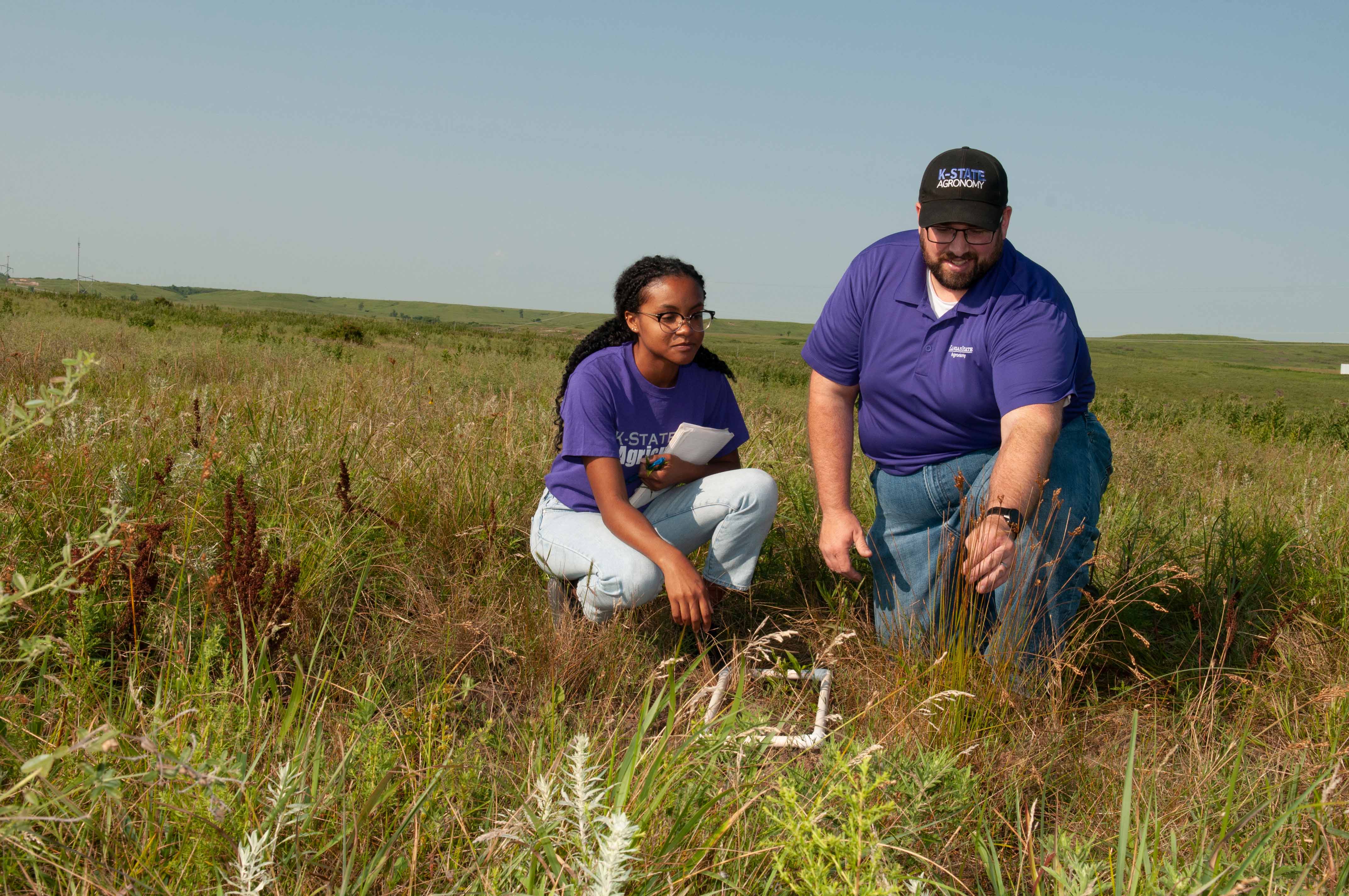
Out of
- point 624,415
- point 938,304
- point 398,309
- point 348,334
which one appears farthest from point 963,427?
point 398,309

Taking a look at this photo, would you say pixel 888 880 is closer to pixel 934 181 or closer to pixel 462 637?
pixel 462 637

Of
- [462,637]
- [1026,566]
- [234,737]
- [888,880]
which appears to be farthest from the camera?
[462,637]

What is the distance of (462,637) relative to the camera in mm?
2693

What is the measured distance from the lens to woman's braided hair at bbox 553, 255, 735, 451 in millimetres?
3055

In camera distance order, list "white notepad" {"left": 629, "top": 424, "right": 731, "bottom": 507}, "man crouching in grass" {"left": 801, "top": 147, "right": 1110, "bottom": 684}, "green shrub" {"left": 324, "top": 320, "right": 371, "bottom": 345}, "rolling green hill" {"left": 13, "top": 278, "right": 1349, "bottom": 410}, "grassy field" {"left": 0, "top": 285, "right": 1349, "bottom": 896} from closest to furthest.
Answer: "grassy field" {"left": 0, "top": 285, "right": 1349, "bottom": 896}
"man crouching in grass" {"left": 801, "top": 147, "right": 1110, "bottom": 684}
"white notepad" {"left": 629, "top": 424, "right": 731, "bottom": 507}
"green shrub" {"left": 324, "top": 320, "right": 371, "bottom": 345}
"rolling green hill" {"left": 13, "top": 278, "right": 1349, "bottom": 410}

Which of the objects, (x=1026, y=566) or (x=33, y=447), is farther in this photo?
(x=33, y=447)

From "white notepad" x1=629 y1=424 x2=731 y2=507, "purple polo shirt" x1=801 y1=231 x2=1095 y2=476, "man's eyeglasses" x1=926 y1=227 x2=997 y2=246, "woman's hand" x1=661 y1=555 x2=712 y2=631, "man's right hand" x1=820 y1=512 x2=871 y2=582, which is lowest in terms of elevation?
"woman's hand" x1=661 y1=555 x2=712 y2=631

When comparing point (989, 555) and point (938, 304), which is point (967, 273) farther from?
point (989, 555)

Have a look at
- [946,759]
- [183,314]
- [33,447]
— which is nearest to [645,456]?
[946,759]

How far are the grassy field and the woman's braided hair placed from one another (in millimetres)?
673

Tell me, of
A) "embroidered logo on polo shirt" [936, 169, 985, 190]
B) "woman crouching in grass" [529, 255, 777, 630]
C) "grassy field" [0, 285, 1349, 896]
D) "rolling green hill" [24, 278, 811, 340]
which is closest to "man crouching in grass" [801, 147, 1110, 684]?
"embroidered logo on polo shirt" [936, 169, 985, 190]

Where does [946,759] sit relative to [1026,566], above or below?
below

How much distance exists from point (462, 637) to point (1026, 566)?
1674mm

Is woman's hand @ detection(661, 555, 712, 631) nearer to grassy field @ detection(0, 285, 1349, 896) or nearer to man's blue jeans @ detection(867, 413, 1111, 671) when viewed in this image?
grassy field @ detection(0, 285, 1349, 896)
